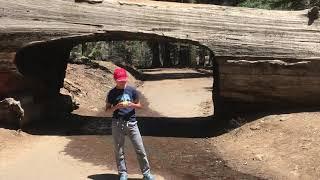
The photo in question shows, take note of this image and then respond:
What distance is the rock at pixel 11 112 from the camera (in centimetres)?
1222

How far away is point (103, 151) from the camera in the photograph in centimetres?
1079

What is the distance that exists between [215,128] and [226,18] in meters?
2.77

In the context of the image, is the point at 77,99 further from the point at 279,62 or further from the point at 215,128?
the point at 279,62

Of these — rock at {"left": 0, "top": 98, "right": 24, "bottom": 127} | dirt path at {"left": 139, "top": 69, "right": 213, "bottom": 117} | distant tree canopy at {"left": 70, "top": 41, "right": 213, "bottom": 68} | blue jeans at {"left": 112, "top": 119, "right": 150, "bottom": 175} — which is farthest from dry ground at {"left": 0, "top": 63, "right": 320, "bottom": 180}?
distant tree canopy at {"left": 70, "top": 41, "right": 213, "bottom": 68}

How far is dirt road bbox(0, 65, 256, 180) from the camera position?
9031 millimetres

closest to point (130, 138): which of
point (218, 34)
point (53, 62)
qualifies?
point (218, 34)

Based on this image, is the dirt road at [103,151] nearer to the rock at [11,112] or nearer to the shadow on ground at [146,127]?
the shadow on ground at [146,127]

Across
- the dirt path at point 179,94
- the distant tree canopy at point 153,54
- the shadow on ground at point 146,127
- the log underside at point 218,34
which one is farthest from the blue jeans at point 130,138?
the distant tree canopy at point 153,54

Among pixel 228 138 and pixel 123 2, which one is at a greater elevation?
pixel 123 2

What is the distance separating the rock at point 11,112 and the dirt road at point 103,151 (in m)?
0.47

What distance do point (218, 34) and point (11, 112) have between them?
5.07 meters

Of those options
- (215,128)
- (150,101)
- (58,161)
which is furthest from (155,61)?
(58,161)

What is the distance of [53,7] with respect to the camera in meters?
12.4

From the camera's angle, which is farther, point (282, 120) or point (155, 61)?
point (155, 61)
